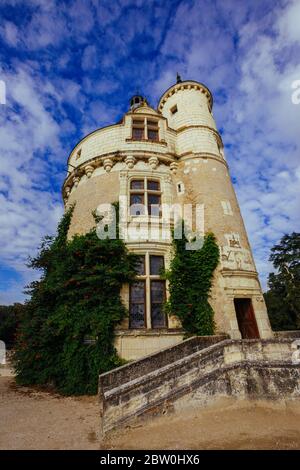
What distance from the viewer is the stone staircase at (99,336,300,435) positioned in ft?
13.7

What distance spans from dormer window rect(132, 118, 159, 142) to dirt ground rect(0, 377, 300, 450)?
37.3ft

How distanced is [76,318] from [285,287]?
85.4 feet

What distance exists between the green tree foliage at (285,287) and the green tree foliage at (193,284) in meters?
19.7

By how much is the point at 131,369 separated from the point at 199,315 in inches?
128

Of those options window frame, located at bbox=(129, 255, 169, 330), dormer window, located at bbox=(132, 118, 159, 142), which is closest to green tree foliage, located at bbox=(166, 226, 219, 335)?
window frame, located at bbox=(129, 255, 169, 330)

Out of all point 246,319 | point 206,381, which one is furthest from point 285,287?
point 206,381

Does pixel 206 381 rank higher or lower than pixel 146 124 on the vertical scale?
lower

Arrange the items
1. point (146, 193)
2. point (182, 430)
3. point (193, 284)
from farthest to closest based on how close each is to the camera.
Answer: point (146, 193)
point (193, 284)
point (182, 430)

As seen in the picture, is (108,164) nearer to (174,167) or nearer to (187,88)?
(174,167)

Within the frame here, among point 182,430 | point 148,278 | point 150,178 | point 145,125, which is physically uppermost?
point 145,125

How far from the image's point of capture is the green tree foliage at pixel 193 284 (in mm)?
8328

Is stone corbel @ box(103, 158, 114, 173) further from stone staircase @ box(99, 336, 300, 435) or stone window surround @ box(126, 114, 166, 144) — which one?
stone staircase @ box(99, 336, 300, 435)

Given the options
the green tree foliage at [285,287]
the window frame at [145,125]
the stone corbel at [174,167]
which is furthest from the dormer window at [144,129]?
the green tree foliage at [285,287]

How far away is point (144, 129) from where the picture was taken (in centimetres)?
1250
